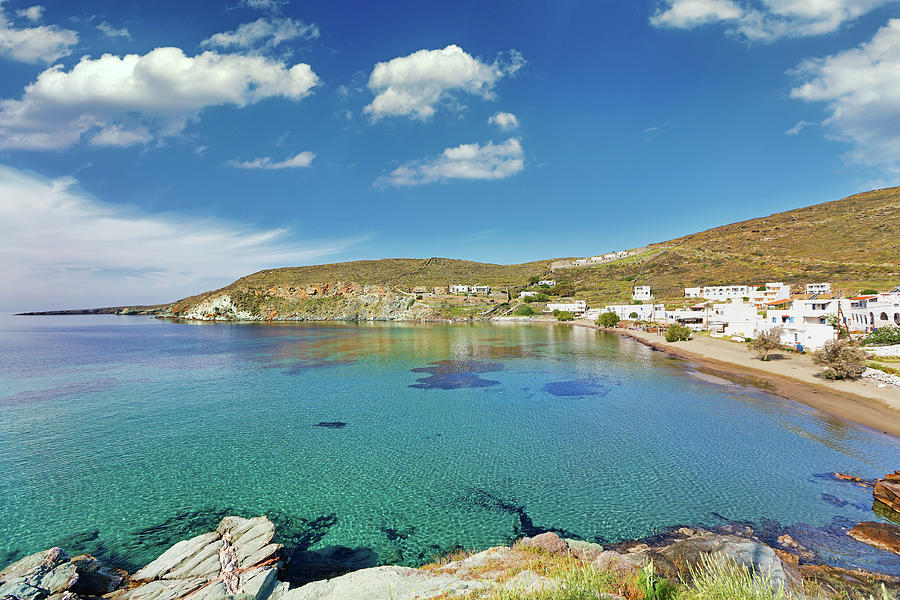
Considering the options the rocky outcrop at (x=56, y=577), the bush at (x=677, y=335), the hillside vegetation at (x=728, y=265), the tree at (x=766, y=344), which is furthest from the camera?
the hillside vegetation at (x=728, y=265)

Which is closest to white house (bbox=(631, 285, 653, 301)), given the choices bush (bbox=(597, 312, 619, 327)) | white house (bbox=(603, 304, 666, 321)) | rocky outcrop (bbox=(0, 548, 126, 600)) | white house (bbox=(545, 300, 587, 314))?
white house (bbox=(545, 300, 587, 314))

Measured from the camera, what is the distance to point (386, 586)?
8414 mm

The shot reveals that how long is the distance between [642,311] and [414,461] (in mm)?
83802

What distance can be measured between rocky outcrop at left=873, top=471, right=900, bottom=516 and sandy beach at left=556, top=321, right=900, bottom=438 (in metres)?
9.39

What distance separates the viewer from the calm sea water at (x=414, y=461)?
1238cm

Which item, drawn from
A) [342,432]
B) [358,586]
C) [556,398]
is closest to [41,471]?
[342,432]

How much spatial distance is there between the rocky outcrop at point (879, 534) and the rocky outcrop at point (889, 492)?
1.41 meters

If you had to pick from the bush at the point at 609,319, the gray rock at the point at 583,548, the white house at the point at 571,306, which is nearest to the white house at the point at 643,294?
the white house at the point at 571,306

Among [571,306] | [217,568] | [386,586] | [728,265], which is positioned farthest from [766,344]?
[728,265]

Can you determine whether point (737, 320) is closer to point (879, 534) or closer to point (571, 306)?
point (879, 534)

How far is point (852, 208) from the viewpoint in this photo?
12962 centimetres

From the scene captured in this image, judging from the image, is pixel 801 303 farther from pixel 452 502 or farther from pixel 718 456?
pixel 452 502

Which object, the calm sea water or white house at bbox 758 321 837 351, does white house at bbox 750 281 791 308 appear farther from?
the calm sea water

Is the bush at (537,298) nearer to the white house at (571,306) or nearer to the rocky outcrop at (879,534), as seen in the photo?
the white house at (571,306)
